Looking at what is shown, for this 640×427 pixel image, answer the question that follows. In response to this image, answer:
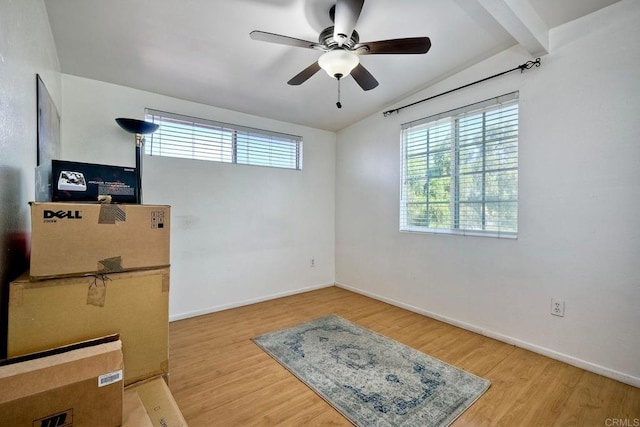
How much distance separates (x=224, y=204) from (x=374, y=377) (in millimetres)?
2467

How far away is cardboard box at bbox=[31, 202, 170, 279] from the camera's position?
1.00 metres

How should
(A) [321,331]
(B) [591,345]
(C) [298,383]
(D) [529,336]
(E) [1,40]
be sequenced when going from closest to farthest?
(E) [1,40]
(C) [298,383]
(B) [591,345]
(D) [529,336]
(A) [321,331]

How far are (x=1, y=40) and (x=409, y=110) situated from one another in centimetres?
333

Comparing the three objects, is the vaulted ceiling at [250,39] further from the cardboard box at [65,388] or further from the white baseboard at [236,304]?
the white baseboard at [236,304]

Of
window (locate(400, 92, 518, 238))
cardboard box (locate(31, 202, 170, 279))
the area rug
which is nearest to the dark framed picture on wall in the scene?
cardboard box (locate(31, 202, 170, 279))

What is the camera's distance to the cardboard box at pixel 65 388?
0.76 m

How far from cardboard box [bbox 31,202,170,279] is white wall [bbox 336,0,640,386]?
9.15 ft

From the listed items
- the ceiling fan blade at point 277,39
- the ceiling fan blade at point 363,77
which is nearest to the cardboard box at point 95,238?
the ceiling fan blade at point 277,39

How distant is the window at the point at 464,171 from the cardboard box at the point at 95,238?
8.99ft

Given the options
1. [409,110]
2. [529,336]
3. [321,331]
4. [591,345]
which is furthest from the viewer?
[409,110]

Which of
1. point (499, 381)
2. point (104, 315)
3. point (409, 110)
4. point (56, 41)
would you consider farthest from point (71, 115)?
point (499, 381)

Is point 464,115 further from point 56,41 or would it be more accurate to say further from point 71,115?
point 71,115

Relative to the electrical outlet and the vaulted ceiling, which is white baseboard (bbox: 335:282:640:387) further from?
the vaulted ceiling

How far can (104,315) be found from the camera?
1101 mm
